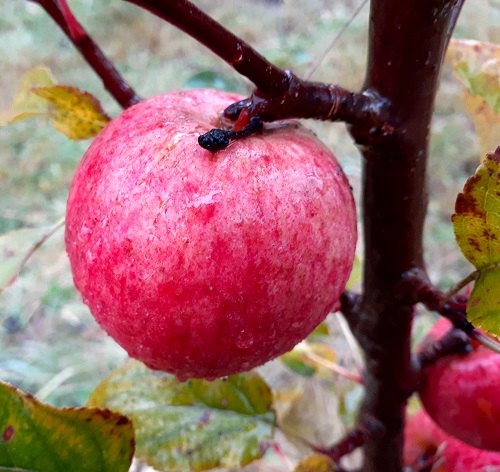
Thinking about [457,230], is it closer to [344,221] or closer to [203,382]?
[344,221]

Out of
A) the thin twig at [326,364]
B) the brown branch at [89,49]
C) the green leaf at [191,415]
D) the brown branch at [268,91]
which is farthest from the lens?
the thin twig at [326,364]

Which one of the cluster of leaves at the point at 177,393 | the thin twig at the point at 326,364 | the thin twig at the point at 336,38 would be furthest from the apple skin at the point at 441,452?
the thin twig at the point at 336,38

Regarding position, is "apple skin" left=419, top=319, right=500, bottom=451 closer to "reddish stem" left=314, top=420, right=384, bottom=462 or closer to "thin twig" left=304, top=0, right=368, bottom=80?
"reddish stem" left=314, top=420, right=384, bottom=462

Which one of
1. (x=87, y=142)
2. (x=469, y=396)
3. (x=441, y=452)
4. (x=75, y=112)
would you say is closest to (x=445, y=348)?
(x=469, y=396)

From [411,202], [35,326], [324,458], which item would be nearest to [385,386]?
[324,458]

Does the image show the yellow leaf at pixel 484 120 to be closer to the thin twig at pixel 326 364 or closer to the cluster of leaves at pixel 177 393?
the cluster of leaves at pixel 177 393

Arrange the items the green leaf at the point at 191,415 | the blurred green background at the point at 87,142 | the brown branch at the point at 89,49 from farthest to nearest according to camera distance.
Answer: the blurred green background at the point at 87,142, the green leaf at the point at 191,415, the brown branch at the point at 89,49

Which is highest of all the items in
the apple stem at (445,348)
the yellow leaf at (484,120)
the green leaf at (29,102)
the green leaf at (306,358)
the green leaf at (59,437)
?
the green leaf at (29,102)

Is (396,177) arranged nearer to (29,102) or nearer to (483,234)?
(483,234)
